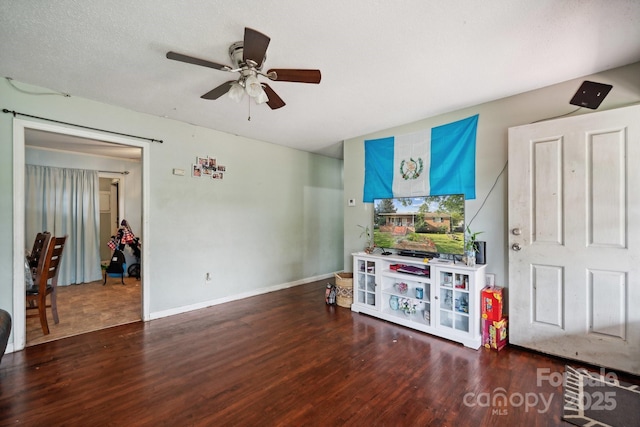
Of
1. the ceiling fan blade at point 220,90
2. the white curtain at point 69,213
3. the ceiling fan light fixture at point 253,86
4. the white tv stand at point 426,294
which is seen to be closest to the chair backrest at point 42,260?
the white curtain at point 69,213

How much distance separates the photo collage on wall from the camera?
370 cm

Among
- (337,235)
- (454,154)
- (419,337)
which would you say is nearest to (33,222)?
(337,235)

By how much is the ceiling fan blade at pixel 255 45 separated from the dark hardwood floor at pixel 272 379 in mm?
2259

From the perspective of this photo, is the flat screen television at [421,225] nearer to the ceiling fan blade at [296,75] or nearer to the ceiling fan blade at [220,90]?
the ceiling fan blade at [296,75]

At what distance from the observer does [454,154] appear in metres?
3.10

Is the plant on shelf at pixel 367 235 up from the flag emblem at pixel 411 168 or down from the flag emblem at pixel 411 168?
down

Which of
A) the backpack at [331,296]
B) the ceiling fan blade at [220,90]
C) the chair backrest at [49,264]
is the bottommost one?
the backpack at [331,296]

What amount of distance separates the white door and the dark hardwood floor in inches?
13.8

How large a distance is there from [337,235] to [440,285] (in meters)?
2.97

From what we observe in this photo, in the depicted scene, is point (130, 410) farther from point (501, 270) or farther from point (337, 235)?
point (337, 235)

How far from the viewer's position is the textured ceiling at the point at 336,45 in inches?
63.7

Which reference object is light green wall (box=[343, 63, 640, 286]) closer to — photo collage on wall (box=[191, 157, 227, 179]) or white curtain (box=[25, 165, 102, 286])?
photo collage on wall (box=[191, 157, 227, 179])

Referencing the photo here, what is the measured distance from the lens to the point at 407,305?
3.19 metres

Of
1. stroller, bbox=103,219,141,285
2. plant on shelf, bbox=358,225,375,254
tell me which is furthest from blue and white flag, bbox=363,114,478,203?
stroller, bbox=103,219,141,285
